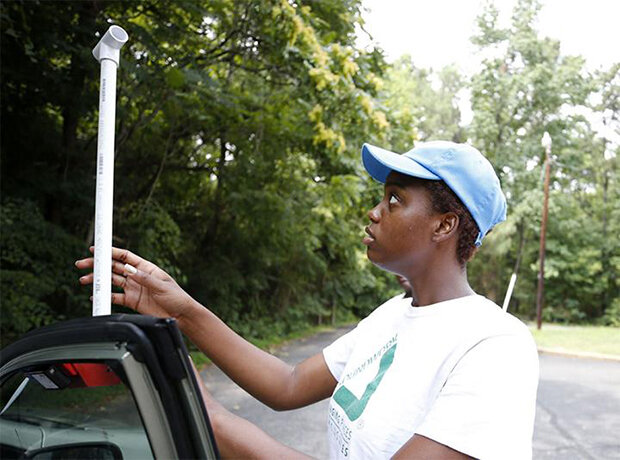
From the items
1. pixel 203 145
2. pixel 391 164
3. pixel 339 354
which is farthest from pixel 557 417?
pixel 203 145

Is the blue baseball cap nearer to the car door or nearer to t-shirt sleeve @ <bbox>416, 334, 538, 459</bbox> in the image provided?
t-shirt sleeve @ <bbox>416, 334, 538, 459</bbox>

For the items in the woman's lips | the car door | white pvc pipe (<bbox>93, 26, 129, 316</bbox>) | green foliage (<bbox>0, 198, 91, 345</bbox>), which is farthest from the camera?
green foliage (<bbox>0, 198, 91, 345</bbox>)

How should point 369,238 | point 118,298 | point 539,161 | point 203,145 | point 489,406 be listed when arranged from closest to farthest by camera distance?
1. point 489,406
2. point 369,238
3. point 118,298
4. point 203,145
5. point 539,161

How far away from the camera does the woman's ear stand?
4.96 ft

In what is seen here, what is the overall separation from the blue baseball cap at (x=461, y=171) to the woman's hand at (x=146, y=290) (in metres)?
0.70

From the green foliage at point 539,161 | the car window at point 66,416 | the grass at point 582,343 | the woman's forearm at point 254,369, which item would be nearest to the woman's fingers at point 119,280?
the woman's forearm at point 254,369

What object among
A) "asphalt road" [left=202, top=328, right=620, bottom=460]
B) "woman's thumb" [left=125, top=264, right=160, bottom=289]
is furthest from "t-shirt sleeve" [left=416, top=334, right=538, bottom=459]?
"asphalt road" [left=202, top=328, right=620, bottom=460]

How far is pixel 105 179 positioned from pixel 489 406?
0.95 m

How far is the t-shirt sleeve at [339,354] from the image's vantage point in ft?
5.98

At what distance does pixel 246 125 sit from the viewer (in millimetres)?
10164

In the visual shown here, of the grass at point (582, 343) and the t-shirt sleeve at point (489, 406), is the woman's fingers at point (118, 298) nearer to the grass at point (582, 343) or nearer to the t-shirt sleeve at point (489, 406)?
the t-shirt sleeve at point (489, 406)

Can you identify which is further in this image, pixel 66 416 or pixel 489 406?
pixel 66 416

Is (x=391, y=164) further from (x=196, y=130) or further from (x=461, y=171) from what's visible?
(x=196, y=130)

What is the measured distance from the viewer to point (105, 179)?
4.35ft
